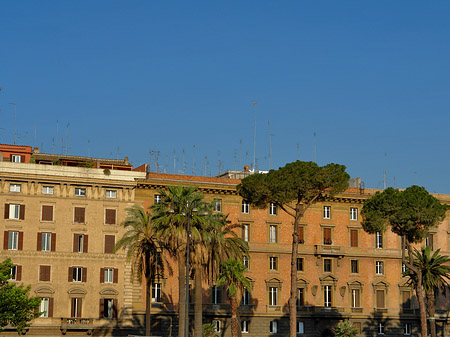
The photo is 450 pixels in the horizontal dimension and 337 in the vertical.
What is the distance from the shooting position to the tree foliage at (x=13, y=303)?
3056 inches

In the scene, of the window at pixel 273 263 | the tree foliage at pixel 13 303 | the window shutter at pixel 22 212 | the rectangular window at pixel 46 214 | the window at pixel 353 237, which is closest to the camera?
the tree foliage at pixel 13 303

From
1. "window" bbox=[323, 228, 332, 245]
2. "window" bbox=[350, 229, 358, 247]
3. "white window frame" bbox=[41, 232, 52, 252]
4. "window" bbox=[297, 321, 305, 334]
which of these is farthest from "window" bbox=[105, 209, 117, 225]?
"window" bbox=[350, 229, 358, 247]

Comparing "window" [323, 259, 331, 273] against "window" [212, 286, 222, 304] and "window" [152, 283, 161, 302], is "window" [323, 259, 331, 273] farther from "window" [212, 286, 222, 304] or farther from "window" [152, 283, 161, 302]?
"window" [152, 283, 161, 302]

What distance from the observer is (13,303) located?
7794 centimetres

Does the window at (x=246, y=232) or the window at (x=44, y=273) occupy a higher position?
the window at (x=246, y=232)

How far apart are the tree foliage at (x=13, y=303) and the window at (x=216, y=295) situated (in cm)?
2056

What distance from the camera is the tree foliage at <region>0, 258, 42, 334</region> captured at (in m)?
77.6

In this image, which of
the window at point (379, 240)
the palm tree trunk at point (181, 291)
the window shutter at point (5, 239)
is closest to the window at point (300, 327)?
the window at point (379, 240)

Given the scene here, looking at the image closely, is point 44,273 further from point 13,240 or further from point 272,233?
point 272,233

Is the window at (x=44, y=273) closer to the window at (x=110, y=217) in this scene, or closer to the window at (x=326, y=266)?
the window at (x=110, y=217)

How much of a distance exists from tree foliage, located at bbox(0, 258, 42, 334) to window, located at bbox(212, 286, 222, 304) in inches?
809

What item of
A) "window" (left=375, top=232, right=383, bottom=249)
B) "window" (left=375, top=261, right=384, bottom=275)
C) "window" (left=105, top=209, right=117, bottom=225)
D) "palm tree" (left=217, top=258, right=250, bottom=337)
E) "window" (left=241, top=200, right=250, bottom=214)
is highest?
"window" (left=241, top=200, right=250, bottom=214)

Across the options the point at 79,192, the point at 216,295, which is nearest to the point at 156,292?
the point at 216,295

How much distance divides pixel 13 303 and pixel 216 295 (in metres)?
23.9
